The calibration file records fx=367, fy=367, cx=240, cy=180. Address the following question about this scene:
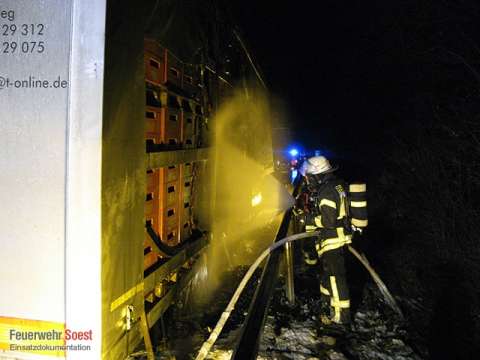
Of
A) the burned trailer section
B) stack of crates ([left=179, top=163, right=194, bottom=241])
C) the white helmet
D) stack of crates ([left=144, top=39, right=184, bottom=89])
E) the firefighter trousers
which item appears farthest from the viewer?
the white helmet

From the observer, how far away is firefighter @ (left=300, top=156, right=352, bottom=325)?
379 centimetres

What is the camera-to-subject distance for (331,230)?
3959mm

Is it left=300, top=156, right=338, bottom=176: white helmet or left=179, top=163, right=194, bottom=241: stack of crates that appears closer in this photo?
left=179, top=163, right=194, bottom=241: stack of crates

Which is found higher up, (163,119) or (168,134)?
(163,119)

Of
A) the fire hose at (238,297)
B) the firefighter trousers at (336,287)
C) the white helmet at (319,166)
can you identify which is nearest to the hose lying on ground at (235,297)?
the fire hose at (238,297)

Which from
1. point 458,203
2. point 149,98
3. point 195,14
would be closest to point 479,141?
point 458,203

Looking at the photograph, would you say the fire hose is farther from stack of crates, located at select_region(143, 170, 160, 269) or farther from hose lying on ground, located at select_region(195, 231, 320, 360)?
stack of crates, located at select_region(143, 170, 160, 269)

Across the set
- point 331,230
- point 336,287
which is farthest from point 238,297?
point 331,230

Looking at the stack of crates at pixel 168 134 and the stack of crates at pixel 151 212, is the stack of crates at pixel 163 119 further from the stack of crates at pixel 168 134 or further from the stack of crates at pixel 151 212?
the stack of crates at pixel 151 212

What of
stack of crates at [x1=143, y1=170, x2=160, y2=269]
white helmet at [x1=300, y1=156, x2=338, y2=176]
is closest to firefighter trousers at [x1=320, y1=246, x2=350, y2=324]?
white helmet at [x1=300, y1=156, x2=338, y2=176]

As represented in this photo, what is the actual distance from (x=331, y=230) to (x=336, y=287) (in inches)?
23.3

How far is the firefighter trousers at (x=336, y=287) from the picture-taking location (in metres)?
3.77

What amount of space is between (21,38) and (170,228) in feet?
6.40

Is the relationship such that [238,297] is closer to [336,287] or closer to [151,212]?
[151,212]
